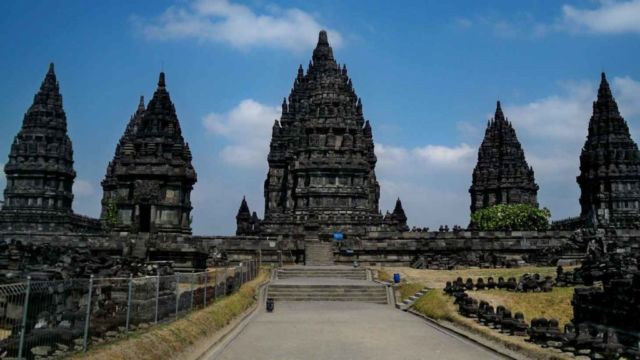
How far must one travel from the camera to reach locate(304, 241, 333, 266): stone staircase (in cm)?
5006

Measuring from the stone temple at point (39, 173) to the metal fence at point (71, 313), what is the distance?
6614 cm

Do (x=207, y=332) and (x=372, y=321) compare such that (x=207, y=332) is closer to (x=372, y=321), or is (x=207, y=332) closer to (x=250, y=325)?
(x=250, y=325)

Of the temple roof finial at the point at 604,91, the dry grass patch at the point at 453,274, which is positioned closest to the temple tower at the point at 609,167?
the temple roof finial at the point at 604,91

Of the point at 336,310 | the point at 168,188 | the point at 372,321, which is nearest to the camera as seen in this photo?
the point at 372,321

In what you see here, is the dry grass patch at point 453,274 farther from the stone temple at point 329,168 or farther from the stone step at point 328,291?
the stone temple at point 329,168

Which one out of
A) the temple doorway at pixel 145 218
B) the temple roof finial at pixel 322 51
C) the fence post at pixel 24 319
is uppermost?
the temple roof finial at pixel 322 51

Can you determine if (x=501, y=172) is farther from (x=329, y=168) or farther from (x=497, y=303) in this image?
(x=497, y=303)

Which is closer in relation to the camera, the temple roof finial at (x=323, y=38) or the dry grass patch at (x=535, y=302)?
the dry grass patch at (x=535, y=302)

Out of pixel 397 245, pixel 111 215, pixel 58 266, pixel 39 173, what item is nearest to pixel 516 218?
pixel 397 245

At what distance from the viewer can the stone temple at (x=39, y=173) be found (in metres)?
78.1

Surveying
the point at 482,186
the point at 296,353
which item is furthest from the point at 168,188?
the point at 482,186

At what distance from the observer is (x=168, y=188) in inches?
2501

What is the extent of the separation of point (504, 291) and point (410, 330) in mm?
11592

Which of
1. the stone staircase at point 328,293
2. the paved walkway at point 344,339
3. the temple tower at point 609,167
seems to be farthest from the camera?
the temple tower at point 609,167
